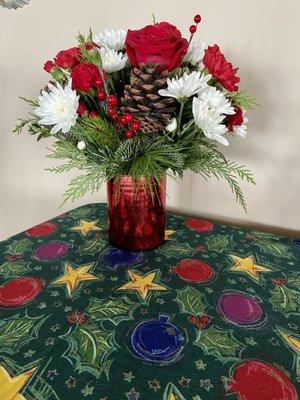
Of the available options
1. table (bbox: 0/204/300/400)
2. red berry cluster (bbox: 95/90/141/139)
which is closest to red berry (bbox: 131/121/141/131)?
red berry cluster (bbox: 95/90/141/139)

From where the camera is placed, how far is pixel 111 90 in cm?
69

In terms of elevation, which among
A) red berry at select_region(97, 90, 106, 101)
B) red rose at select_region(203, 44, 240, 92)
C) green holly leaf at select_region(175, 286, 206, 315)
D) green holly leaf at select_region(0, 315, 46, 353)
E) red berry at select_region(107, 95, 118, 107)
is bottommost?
green holly leaf at select_region(0, 315, 46, 353)

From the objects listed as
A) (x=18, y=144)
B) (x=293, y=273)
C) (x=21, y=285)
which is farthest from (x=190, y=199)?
(x=18, y=144)

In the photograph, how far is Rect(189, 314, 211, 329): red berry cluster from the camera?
22.9 inches

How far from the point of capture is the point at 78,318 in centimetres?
59

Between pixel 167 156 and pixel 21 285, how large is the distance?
37 cm

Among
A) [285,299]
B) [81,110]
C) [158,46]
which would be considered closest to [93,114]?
[81,110]

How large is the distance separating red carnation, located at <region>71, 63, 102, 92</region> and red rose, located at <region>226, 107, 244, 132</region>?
0.26 metres

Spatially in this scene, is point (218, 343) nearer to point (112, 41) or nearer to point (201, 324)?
point (201, 324)

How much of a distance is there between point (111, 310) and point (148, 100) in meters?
0.37

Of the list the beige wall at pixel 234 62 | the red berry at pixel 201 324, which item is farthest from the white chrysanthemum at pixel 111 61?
the red berry at pixel 201 324

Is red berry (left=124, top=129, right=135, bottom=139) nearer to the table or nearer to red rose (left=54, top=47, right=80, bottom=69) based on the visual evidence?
red rose (left=54, top=47, right=80, bottom=69)

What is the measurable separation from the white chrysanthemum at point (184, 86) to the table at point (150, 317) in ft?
1.14

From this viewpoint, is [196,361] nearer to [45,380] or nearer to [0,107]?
[45,380]
